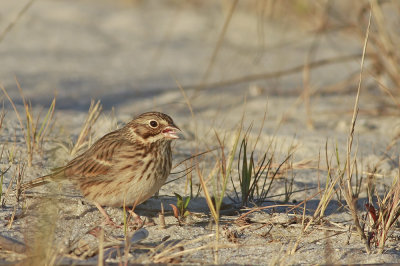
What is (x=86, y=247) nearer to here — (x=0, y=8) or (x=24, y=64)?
(x=24, y=64)

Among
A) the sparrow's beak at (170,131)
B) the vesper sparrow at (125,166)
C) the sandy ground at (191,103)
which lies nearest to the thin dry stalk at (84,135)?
the sandy ground at (191,103)

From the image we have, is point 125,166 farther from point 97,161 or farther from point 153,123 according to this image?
point 153,123

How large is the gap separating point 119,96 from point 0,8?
8.46 feet

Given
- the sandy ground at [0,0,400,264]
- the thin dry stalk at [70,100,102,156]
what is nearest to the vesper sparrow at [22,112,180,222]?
the sandy ground at [0,0,400,264]

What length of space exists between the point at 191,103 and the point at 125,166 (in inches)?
102

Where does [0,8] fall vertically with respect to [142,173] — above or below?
above

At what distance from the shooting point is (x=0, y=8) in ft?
27.0

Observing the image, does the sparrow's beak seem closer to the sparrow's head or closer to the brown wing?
the sparrow's head

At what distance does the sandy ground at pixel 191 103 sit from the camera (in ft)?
11.5

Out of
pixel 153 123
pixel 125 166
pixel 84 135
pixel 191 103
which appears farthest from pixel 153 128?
pixel 191 103

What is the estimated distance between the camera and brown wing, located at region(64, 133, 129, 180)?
4029 millimetres

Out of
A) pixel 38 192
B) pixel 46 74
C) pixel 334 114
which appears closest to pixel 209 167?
pixel 38 192

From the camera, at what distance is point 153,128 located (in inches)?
163

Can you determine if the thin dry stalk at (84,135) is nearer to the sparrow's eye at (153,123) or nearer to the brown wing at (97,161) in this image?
the brown wing at (97,161)
